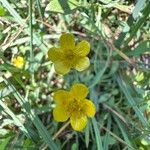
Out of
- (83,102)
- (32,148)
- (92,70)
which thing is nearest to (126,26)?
(92,70)

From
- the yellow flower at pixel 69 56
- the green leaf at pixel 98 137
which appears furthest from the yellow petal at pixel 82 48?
the green leaf at pixel 98 137

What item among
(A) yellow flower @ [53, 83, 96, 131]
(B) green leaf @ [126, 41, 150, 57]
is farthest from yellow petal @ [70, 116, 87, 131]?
(B) green leaf @ [126, 41, 150, 57]

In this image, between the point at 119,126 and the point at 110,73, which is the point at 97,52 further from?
the point at 119,126

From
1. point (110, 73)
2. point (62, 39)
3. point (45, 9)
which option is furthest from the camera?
point (110, 73)

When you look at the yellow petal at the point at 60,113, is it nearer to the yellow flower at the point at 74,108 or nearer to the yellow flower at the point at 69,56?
the yellow flower at the point at 74,108

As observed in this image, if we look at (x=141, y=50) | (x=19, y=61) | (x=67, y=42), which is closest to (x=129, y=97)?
(x=141, y=50)

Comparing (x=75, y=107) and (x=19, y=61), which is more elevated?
(x=19, y=61)

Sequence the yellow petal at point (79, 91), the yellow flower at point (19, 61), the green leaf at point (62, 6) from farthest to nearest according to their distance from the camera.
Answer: the yellow flower at point (19, 61)
the green leaf at point (62, 6)
the yellow petal at point (79, 91)

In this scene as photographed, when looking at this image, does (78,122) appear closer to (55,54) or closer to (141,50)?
(55,54)
